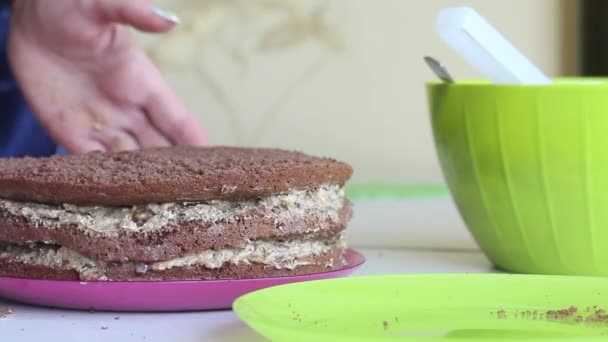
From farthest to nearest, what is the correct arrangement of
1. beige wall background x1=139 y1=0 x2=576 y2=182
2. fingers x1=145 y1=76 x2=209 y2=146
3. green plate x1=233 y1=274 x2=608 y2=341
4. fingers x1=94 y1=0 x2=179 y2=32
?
beige wall background x1=139 y1=0 x2=576 y2=182 < fingers x1=145 y1=76 x2=209 y2=146 < fingers x1=94 y1=0 x2=179 y2=32 < green plate x1=233 y1=274 x2=608 y2=341

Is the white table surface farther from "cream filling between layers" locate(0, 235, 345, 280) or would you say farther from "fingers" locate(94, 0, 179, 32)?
"fingers" locate(94, 0, 179, 32)

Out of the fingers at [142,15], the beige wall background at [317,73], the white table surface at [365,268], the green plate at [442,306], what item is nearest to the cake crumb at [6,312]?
the white table surface at [365,268]

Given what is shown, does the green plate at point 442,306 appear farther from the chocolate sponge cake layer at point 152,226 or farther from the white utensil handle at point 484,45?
the white utensil handle at point 484,45

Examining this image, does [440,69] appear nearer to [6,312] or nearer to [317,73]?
[6,312]

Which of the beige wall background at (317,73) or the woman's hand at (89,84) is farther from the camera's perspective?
the beige wall background at (317,73)

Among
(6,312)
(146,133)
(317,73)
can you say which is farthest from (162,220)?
(317,73)

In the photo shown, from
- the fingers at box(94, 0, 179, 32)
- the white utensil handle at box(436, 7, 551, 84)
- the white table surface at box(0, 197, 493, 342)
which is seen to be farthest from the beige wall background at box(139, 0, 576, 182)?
the white utensil handle at box(436, 7, 551, 84)
